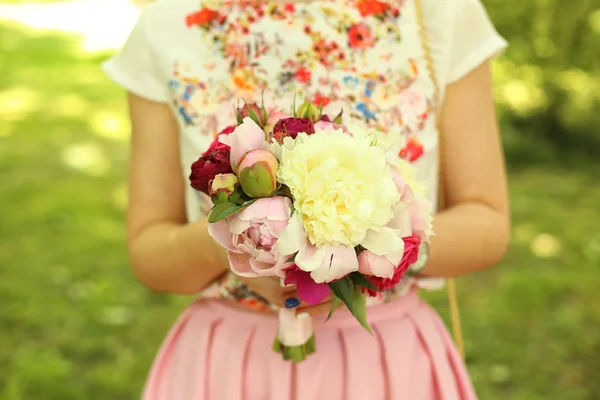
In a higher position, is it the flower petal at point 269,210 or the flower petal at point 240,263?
the flower petal at point 269,210

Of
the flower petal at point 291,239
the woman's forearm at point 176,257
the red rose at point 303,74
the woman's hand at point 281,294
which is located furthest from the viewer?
the red rose at point 303,74

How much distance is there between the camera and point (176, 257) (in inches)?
80.2

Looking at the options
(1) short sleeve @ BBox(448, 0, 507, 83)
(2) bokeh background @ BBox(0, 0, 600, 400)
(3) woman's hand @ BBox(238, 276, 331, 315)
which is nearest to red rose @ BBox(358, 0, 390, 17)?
(1) short sleeve @ BBox(448, 0, 507, 83)

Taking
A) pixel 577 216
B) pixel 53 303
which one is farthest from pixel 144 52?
pixel 577 216

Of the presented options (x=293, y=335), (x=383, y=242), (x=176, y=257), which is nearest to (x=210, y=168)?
(x=383, y=242)

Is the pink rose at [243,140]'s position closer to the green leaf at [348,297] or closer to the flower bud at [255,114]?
the flower bud at [255,114]

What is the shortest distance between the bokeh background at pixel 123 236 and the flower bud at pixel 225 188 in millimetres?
2307

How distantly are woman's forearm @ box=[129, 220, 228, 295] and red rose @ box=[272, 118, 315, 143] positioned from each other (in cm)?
45

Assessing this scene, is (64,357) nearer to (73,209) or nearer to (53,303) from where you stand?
(53,303)

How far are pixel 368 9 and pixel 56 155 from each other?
6.74 meters

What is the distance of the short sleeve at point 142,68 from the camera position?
82.2 inches

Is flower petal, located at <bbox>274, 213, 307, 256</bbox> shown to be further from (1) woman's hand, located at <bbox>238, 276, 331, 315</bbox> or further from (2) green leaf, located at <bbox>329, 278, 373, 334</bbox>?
(1) woman's hand, located at <bbox>238, 276, 331, 315</bbox>

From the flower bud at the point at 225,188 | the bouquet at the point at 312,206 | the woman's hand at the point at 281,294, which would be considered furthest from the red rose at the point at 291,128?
the woman's hand at the point at 281,294

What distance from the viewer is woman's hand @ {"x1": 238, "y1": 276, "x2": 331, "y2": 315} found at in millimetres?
1711
